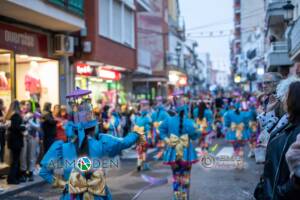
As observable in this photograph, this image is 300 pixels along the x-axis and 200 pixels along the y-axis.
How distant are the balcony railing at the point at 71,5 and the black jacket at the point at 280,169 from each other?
41.2 feet

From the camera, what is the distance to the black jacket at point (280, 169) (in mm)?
3180

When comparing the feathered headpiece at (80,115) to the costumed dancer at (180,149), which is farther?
the costumed dancer at (180,149)

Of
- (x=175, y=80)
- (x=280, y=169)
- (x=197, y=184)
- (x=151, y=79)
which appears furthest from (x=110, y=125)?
(x=175, y=80)

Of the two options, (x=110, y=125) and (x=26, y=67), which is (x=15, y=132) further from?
(x=26, y=67)

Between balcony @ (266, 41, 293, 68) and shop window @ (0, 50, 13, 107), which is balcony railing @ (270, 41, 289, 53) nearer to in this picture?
balcony @ (266, 41, 293, 68)

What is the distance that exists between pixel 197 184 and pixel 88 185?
693 centimetres

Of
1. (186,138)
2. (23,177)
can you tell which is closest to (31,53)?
(23,177)

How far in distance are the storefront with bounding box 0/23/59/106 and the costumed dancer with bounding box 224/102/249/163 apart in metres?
6.13

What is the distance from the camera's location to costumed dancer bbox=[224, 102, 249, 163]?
15375 mm

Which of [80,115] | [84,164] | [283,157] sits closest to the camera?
[283,157]

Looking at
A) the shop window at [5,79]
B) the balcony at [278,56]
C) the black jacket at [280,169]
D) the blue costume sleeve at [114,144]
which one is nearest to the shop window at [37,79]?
the shop window at [5,79]

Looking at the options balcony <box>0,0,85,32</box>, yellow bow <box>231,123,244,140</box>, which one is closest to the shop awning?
balcony <box>0,0,85,32</box>

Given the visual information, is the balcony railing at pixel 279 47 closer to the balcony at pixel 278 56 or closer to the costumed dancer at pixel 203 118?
the balcony at pixel 278 56

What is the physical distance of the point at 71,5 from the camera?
55.9ft
